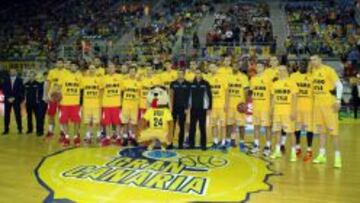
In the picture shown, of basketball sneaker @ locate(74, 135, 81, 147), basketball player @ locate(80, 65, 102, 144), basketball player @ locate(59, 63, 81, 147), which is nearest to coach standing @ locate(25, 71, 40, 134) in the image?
basketball player @ locate(59, 63, 81, 147)

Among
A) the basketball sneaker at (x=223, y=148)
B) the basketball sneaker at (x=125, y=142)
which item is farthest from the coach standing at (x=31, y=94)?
the basketball sneaker at (x=223, y=148)

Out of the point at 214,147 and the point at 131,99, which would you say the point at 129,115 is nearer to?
the point at 131,99

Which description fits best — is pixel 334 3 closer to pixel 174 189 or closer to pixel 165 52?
pixel 165 52

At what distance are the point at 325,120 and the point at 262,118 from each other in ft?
4.22

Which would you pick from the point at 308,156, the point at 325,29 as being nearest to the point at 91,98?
the point at 308,156

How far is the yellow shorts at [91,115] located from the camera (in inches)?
420

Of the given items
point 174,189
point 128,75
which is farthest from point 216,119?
point 174,189

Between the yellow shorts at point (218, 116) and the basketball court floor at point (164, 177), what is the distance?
63 cm

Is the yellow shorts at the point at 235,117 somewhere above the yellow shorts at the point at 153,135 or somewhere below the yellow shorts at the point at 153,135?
above

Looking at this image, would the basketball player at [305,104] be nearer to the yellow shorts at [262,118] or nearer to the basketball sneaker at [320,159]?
the basketball sneaker at [320,159]

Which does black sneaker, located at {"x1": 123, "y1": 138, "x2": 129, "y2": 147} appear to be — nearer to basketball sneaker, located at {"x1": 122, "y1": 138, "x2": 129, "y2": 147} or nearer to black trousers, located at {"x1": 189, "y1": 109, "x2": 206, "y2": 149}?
basketball sneaker, located at {"x1": 122, "y1": 138, "x2": 129, "y2": 147}

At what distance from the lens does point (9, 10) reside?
32812mm

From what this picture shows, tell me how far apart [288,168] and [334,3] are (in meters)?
19.4

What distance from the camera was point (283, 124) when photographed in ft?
31.1
